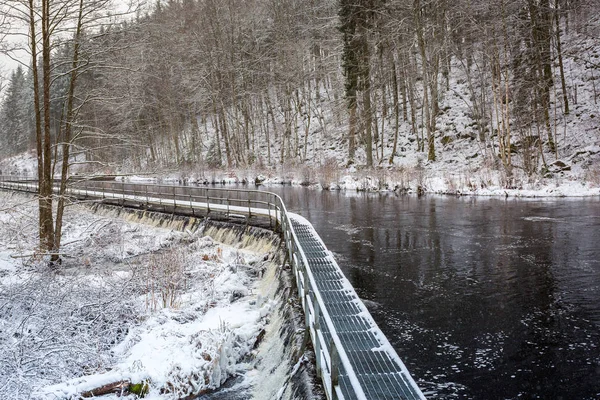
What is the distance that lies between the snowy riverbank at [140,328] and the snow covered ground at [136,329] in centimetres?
2

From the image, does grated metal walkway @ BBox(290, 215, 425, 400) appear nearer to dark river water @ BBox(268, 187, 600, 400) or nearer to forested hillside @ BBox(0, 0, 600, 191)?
dark river water @ BBox(268, 187, 600, 400)

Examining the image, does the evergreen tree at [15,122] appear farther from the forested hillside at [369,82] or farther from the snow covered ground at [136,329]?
the snow covered ground at [136,329]

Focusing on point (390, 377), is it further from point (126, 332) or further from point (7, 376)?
point (126, 332)

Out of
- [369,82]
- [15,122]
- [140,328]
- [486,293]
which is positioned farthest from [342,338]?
[15,122]

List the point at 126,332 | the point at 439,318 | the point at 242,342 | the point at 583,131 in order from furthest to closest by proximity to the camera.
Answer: the point at 583,131 < the point at 126,332 < the point at 242,342 < the point at 439,318

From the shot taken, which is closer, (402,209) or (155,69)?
(402,209)

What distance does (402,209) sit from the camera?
21.9m

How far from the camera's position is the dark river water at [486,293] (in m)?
6.16

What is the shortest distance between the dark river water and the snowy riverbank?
102 inches

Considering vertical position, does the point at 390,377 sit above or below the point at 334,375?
below

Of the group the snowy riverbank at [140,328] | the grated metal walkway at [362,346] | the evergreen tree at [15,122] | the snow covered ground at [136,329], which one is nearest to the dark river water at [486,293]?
the grated metal walkway at [362,346]

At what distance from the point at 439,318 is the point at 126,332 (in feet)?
21.5

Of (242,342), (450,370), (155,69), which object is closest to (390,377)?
(450,370)

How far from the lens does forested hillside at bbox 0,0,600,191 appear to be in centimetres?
1655
